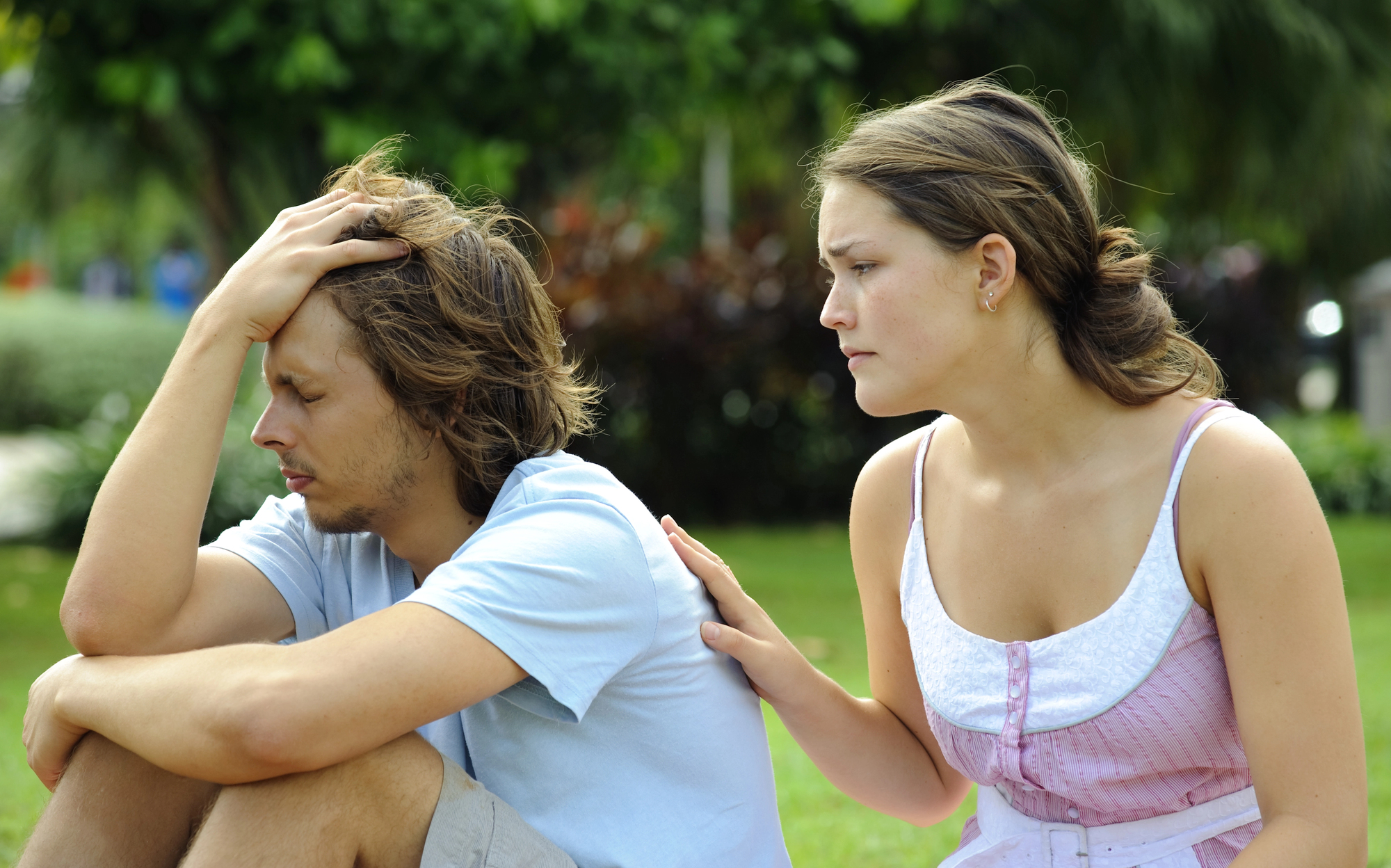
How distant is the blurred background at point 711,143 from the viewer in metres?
6.23

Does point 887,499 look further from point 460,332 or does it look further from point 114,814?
point 114,814

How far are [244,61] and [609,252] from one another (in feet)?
9.36

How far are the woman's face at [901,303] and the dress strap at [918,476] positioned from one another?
0.25 m

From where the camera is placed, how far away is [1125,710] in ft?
5.88

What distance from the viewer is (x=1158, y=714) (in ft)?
5.88

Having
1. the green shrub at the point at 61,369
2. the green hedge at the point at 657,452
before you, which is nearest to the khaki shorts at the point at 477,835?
the green hedge at the point at 657,452

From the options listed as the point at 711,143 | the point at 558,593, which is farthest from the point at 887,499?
the point at 711,143

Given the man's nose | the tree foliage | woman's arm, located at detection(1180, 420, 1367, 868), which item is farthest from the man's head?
the tree foliage

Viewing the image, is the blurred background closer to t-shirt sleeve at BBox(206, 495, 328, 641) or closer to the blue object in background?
t-shirt sleeve at BBox(206, 495, 328, 641)

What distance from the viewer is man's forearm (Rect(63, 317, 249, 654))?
196cm

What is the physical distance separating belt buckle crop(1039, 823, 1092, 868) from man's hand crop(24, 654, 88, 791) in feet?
4.59

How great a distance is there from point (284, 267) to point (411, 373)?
253mm

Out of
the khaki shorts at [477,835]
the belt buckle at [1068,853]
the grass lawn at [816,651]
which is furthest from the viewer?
the grass lawn at [816,651]

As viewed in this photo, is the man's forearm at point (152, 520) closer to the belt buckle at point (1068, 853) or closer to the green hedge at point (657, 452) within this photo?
the belt buckle at point (1068, 853)
